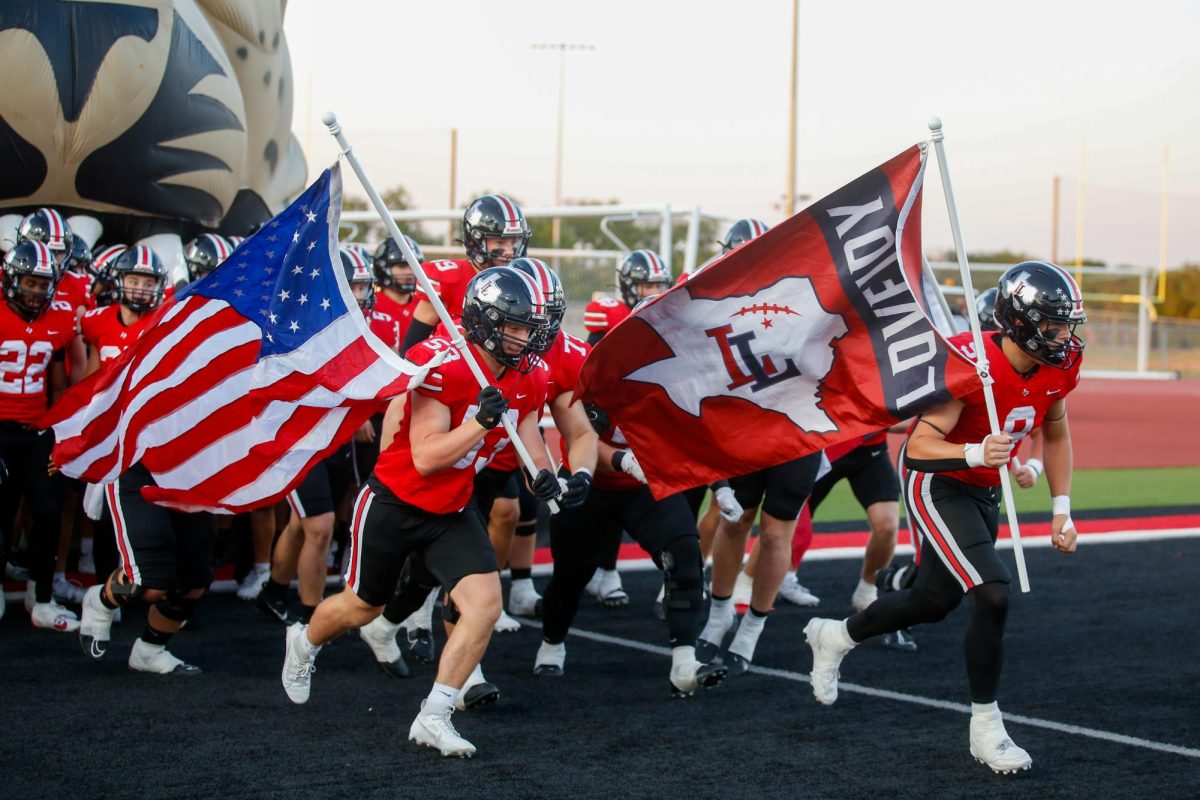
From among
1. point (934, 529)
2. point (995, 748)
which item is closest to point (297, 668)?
point (934, 529)

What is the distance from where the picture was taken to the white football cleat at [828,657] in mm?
5723

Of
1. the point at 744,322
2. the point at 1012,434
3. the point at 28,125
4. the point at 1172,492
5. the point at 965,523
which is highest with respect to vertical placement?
the point at 28,125

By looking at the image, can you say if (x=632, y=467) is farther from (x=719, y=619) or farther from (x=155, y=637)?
(x=155, y=637)

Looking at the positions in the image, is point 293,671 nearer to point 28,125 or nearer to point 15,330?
point 15,330

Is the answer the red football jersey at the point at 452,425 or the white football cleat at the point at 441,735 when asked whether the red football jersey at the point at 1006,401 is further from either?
the white football cleat at the point at 441,735

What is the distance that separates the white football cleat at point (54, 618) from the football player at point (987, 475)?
4.22m

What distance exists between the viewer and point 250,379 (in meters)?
5.90

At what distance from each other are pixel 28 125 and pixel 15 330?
7.71 feet

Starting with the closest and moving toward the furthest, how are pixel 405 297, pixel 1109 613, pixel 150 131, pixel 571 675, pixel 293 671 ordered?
pixel 293 671
pixel 571 675
pixel 1109 613
pixel 405 297
pixel 150 131

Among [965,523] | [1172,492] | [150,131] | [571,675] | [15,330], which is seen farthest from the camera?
[1172,492]

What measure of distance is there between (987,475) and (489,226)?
276cm

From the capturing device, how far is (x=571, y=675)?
21.1 feet

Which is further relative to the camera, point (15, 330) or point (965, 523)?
point (15, 330)

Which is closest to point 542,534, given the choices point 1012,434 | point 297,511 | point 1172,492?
point 297,511
